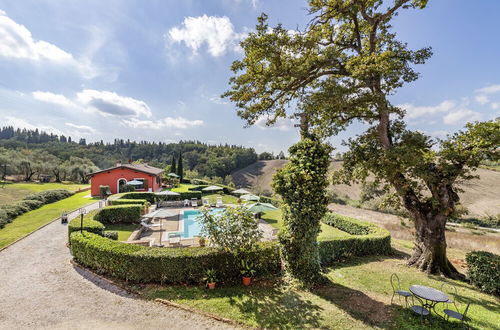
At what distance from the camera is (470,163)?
8656 mm

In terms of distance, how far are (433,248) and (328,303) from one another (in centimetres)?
684

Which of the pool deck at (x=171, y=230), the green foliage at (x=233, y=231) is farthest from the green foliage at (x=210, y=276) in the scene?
A: the pool deck at (x=171, y=230)

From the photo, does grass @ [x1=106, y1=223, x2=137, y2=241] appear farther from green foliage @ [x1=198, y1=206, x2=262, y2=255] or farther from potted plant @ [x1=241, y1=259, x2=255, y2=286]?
potted plant @ [x1=241, y1=259, x2=255, y2=286]

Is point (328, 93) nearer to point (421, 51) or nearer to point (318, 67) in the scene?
point (318, 67)

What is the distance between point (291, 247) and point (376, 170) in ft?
19.2

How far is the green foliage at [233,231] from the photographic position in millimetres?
8734

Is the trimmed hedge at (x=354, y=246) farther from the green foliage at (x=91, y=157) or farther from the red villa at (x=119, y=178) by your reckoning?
the green foliage at (x=91, y=157)

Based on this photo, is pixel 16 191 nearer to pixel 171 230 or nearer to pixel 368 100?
pixel 171 230

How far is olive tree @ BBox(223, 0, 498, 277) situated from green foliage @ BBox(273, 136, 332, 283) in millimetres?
2065

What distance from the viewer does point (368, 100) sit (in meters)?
10.2

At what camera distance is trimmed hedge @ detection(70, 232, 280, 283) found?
841cm

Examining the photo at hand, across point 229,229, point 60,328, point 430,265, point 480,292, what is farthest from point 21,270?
point 480,292

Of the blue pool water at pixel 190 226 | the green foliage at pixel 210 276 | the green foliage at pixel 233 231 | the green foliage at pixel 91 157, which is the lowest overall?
the blue pool water at pixel 190 226

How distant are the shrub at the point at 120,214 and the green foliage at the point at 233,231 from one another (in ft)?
39.1
